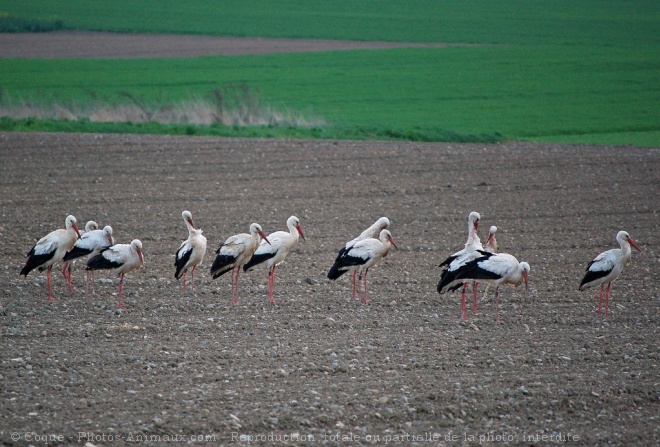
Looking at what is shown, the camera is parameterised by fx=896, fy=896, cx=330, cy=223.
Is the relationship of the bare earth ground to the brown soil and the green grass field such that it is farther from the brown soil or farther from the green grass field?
the brown soil

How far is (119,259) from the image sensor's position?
496 inches

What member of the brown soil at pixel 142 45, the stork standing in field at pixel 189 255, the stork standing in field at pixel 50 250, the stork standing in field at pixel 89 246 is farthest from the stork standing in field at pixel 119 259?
the brown soil at pixel 142 45

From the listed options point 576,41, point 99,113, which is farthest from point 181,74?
point 576,41

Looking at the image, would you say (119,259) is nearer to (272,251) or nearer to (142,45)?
(272,251)

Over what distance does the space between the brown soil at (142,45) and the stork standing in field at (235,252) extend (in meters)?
39.0

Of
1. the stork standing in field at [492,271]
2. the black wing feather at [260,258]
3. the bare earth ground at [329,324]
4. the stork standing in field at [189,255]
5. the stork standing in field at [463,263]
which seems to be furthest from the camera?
the black wing feather at [260,258]

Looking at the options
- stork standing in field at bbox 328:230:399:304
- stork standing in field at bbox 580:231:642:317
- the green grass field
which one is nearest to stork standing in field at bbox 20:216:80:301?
stork standing in field at bbox 328:230:399:304

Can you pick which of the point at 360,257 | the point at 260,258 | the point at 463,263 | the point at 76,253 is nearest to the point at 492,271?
the point at 463,263

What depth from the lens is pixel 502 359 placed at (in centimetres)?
1026

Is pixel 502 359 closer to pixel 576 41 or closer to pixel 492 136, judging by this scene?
pixel 492 136

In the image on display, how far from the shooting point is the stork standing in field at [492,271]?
12.1 meters

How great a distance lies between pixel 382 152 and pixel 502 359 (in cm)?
1463

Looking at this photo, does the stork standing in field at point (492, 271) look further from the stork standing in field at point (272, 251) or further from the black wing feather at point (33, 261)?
the black wing feather at point (33, 261)

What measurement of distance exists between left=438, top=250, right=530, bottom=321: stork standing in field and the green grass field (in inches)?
620
